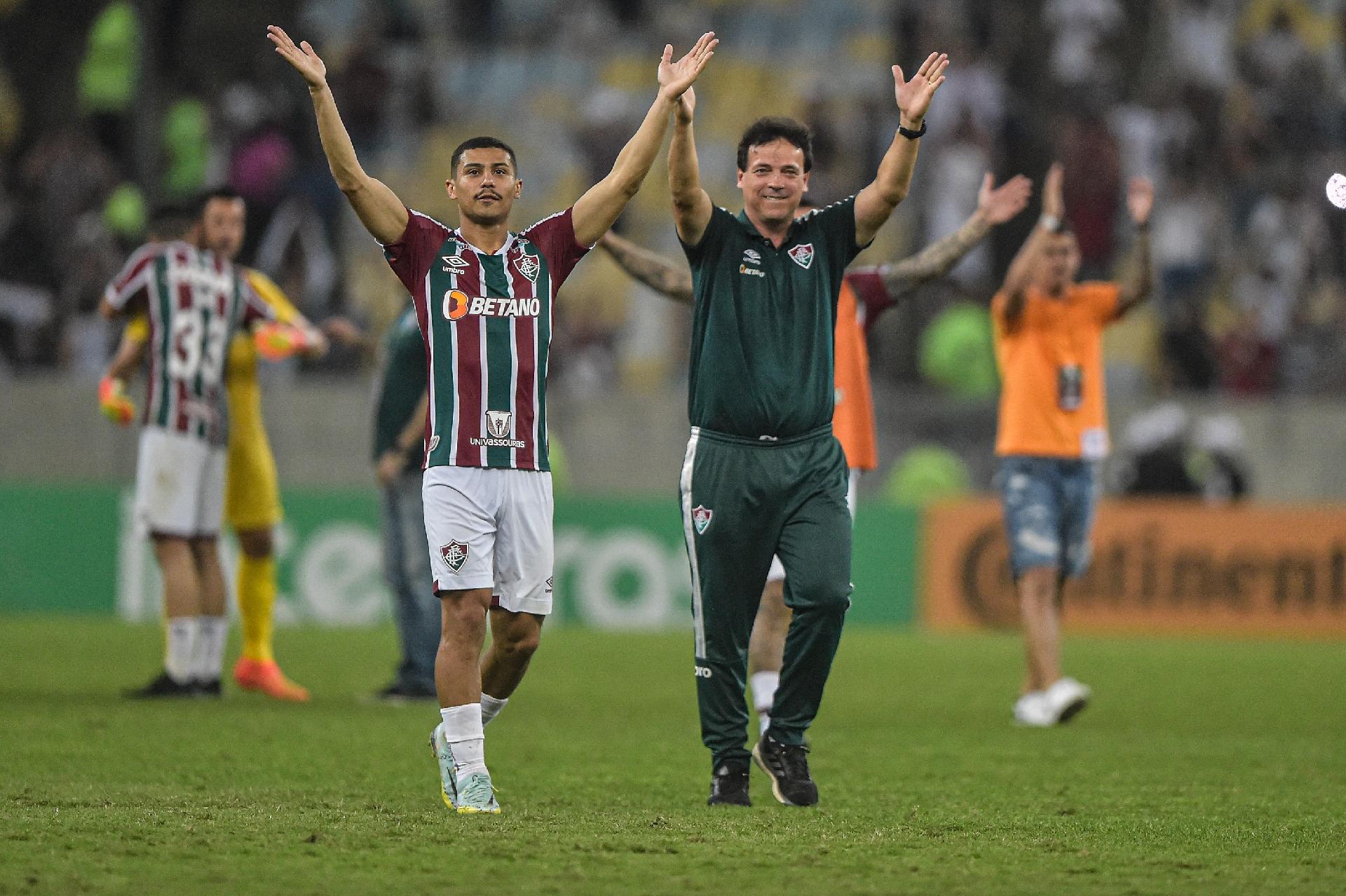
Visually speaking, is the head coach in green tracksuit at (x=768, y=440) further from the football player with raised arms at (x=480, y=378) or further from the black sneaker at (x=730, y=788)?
the football player with raised arms at (x=480, y=378)

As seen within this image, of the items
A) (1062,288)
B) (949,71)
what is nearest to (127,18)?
(949,71)

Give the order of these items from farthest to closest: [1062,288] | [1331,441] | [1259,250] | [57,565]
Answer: [1259,250] → [1331,441] → [57,565] → [1062,288]

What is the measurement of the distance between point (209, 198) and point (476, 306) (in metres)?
4.39

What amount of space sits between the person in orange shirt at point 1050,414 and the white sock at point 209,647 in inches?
161

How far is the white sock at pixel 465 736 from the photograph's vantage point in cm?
622

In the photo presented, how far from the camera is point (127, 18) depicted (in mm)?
20672

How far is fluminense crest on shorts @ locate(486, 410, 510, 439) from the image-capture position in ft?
20.9

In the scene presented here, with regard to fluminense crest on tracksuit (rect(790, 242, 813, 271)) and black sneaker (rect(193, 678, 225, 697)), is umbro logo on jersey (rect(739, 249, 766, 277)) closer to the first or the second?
fluminense crest on tracksuit (rect(790, 242, 813, 271))

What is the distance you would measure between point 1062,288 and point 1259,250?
→ 33.5 feet

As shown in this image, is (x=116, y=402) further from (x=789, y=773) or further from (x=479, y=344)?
(x=789, y=773)

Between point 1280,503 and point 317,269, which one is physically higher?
point 317,269

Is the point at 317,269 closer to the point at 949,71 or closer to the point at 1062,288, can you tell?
the point at 949,71

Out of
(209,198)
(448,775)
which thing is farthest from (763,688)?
(209,198)

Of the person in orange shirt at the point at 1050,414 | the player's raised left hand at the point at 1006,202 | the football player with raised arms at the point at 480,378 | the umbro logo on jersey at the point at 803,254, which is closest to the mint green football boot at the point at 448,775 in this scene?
the football player with raised arms at the point at 480,378
